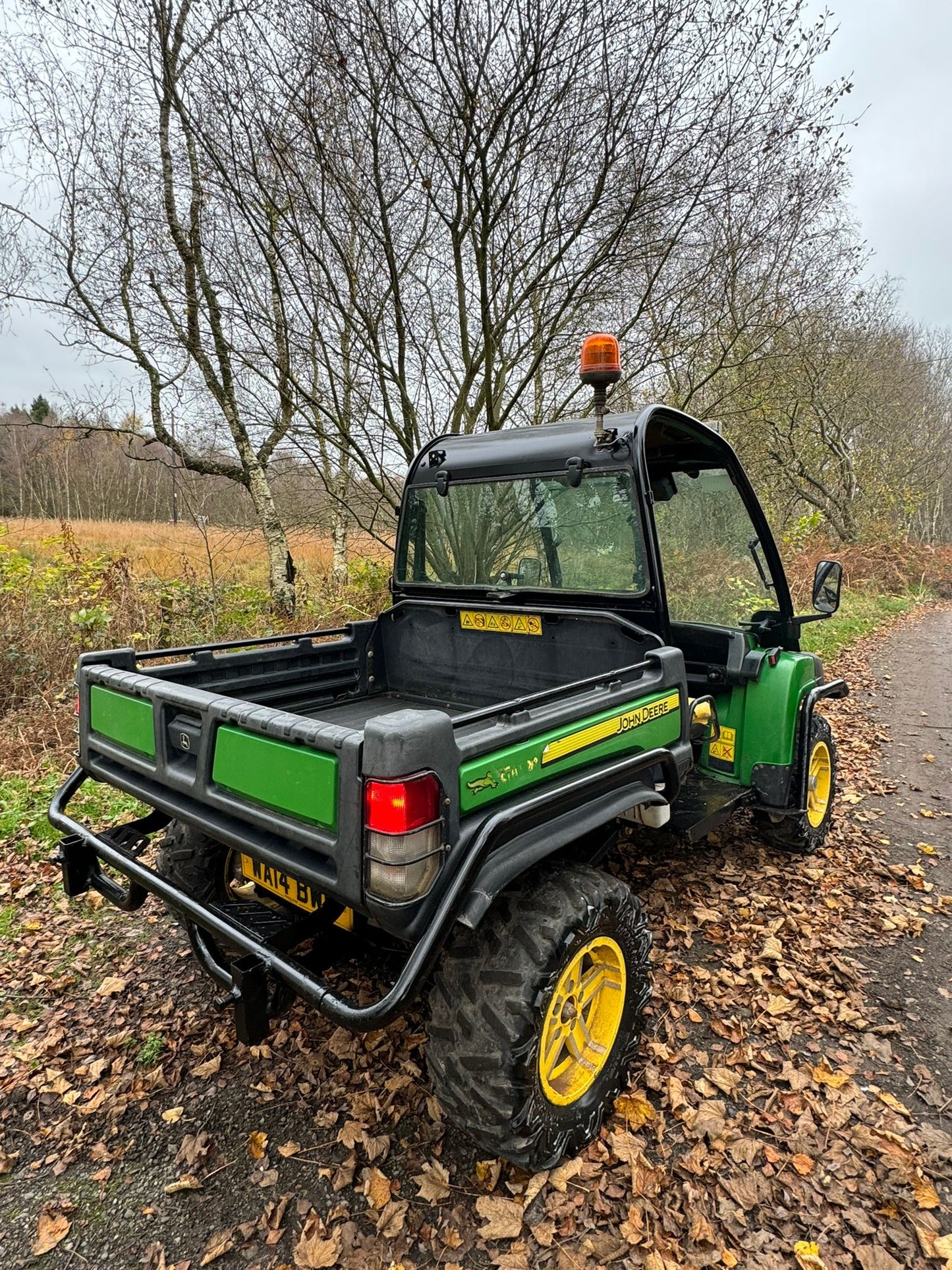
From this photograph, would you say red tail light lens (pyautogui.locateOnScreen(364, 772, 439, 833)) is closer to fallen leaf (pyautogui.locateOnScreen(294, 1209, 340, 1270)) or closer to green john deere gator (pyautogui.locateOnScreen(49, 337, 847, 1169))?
green john deere gator (pyautogui.locateOnScreen(49, 337, 847, 1169))

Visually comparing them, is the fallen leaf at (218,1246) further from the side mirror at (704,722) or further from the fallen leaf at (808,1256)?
the side mirror at (704,722)

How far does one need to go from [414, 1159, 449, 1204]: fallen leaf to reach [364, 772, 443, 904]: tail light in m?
1.05

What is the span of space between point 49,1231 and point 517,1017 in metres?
1.48

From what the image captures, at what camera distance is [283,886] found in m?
2.23

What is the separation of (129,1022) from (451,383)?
6511 mm

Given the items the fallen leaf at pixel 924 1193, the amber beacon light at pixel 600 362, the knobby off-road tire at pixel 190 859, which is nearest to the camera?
the fallen leaf at pixel 924 1193

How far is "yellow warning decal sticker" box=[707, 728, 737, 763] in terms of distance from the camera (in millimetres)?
3545

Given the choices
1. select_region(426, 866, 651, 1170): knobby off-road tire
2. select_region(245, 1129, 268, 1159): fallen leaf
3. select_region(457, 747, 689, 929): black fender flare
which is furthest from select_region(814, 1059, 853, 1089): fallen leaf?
select_region(245, 1129, 268, 1159): fallen leaf

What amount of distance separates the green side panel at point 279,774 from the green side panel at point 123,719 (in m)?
0.39

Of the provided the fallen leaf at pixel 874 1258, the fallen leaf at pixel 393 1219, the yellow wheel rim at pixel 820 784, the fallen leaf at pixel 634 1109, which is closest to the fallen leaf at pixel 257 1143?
the fallen leaf at pixel 393 1219

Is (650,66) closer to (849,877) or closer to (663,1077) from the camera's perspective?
(849,877)

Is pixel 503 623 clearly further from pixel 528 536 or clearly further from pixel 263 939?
pixel 263 939

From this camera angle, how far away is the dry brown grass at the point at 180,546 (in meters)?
7.52

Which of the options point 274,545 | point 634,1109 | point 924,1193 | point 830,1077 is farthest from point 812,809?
point 274,545
